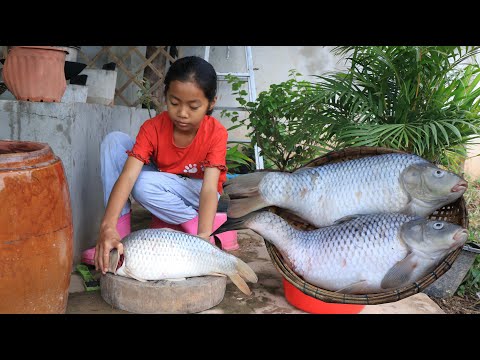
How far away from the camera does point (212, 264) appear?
104 inches

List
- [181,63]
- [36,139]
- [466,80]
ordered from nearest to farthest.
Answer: [181,63], [36,139], [466,80]

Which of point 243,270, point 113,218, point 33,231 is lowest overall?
point 243,270

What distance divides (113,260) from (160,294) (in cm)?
33

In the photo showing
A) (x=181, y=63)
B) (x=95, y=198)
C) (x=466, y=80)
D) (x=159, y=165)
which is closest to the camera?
(x=181, y=63)

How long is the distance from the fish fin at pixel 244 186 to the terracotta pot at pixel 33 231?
0.92 meters

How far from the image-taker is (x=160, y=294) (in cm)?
252

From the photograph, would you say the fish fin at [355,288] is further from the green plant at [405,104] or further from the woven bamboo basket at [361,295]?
the green plant at [405,104]

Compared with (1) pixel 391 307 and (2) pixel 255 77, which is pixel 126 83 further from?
(1) pixel 391 307

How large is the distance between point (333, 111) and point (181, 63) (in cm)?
178

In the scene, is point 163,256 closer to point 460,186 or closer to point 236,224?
point 236,224

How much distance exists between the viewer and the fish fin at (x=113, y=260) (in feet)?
8.41

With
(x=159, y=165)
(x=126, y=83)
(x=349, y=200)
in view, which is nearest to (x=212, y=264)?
(x=349, y=200)

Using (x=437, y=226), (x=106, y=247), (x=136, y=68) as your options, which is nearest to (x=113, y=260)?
(x=106, y=247)

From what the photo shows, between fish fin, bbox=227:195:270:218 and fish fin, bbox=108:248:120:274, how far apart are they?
A: 663 mm
